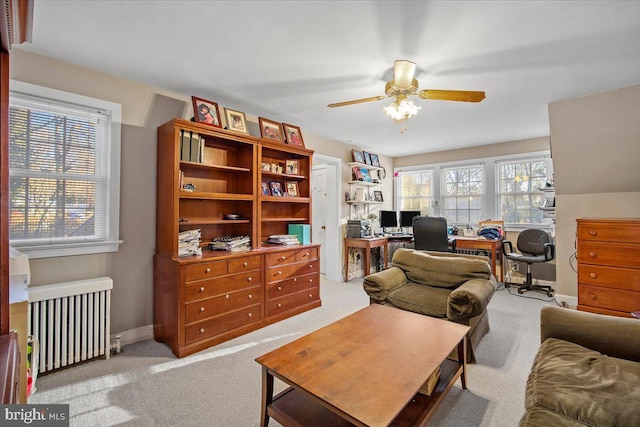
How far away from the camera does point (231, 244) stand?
9.75ft

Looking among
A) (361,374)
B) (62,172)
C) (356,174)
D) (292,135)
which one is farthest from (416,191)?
(62,172)

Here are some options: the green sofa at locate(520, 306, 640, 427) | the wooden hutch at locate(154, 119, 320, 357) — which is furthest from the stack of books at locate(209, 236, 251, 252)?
the green sofa at locate(520, 306, 640, 427)

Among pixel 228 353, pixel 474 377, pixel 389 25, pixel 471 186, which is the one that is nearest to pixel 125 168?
pixel 228 353

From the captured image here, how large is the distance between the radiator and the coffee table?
5.61 ft

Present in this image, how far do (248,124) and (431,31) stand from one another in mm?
2317

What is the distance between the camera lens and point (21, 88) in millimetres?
2127

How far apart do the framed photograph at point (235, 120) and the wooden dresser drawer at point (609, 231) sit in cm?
369

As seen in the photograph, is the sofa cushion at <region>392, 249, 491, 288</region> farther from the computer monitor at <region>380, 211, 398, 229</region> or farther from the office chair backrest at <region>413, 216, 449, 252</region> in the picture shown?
the computer monitor at <region>380, 211, 398, 229</region>

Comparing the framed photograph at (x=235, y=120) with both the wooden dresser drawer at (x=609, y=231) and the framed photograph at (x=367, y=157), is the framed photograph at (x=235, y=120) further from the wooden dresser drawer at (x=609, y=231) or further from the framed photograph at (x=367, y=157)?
the wooden dresser drawer at (x=609, y=231)

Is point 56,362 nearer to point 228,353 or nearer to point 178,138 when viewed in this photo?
point 228,353

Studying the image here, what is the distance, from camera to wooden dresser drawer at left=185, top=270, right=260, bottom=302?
250cm

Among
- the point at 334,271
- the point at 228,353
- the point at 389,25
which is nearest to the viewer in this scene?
the point at 389,25

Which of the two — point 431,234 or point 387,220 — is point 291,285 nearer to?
point 431,234

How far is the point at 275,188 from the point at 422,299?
2140 mm
